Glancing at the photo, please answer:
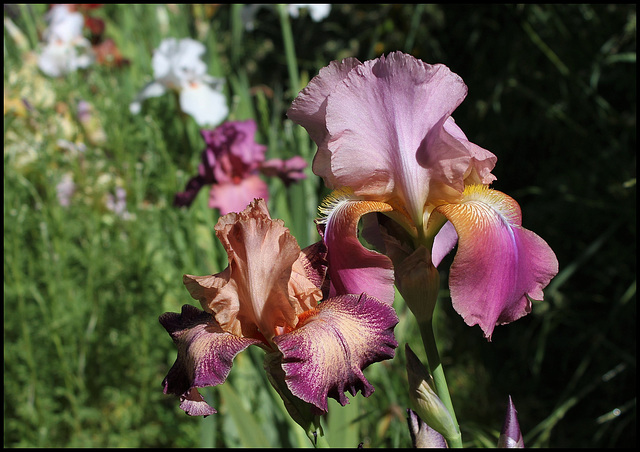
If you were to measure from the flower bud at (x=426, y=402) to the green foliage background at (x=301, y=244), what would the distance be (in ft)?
2.70

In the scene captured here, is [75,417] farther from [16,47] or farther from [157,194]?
[16,47]

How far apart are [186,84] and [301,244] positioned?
0.79 m

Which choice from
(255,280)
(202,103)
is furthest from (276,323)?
(202,103)

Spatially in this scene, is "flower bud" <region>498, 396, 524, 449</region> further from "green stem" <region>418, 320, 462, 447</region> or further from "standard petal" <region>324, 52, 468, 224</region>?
"standard petal" <region>324, 52, 468, 224</region>

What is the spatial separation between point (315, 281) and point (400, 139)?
0.57 ft

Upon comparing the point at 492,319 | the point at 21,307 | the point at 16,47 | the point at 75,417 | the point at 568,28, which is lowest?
the point at 75,417

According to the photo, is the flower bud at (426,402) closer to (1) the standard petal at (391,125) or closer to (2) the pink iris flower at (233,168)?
(1) the standard petal at (391,125)

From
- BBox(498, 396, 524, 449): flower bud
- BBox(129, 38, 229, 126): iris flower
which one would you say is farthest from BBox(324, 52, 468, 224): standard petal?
BBox(129, 38, 229, 126): iris flower

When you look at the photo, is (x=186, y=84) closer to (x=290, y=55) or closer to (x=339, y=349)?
(x=290, y=55)

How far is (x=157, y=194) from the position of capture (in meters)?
2.18

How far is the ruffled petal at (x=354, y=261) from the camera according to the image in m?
0.57

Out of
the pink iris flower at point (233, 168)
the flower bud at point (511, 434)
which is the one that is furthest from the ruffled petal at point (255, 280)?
the pink iris flower at point (233, 168)

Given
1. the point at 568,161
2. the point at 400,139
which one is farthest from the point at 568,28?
the point at 400,139

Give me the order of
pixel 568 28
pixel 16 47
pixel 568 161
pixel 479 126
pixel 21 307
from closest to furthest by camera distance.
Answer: pixel 21 307 → pixel 568 28 → pixel 568 161 → pixel 479 126 → pixel 16 47
